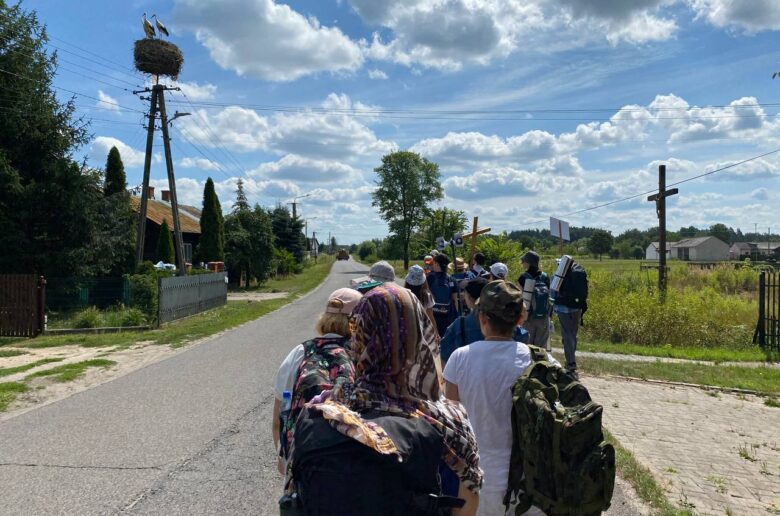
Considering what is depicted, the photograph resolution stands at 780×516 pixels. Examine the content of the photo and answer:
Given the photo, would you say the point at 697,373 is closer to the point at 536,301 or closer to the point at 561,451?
the point at 536,301

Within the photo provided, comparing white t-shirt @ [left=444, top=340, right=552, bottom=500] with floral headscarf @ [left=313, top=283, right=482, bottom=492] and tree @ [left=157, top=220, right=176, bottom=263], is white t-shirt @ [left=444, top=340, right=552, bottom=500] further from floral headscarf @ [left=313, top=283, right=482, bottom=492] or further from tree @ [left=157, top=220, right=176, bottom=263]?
tree @ [left=157, top=220, right=176, bottom=263]

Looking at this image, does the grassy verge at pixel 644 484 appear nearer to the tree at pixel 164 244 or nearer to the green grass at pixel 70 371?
the green grass at pixel 70 371

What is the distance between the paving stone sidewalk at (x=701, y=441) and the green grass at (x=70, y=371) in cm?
824

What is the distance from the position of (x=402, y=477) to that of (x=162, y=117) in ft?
79.0

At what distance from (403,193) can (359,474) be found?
7238cm

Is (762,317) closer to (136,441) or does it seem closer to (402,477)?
(136,441)

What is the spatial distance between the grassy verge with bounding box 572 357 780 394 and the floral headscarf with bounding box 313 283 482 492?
27.6ft

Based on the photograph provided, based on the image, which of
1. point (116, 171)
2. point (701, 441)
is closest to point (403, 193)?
point (116, 171)

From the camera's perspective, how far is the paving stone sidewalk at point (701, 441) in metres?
4.44

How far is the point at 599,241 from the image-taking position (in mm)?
91125

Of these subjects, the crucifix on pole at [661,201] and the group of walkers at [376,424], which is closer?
the group of walkers at [376,424]

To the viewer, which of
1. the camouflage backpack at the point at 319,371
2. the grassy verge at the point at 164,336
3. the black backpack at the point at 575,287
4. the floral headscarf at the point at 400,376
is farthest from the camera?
the grassy verge at the point at 164,336

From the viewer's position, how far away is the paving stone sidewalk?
175 inches

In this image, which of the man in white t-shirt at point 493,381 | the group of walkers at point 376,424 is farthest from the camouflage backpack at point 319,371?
the man in white t-shirt at point 493,381
